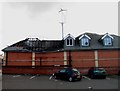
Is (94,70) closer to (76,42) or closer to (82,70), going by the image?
(82,70)

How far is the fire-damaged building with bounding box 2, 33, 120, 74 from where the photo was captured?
3412cm

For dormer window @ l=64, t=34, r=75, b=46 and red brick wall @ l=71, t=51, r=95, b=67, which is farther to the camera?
dormer window @ l=64, t=34, r=75, b=46

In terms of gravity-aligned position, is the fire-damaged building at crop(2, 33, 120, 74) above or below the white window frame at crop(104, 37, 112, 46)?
below

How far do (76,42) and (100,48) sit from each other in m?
4.62

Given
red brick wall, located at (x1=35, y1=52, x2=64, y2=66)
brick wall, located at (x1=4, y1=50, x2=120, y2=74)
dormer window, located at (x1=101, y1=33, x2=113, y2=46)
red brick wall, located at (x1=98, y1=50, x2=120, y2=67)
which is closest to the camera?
brick wall, located at (x1=4, y1=50, x2=120, y2=74)

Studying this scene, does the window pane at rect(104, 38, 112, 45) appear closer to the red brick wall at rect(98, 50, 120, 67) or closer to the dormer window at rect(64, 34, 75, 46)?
the red brick wall at rect(98, 50, 120, 67)

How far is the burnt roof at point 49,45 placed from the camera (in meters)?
35.1

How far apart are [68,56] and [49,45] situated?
625cm

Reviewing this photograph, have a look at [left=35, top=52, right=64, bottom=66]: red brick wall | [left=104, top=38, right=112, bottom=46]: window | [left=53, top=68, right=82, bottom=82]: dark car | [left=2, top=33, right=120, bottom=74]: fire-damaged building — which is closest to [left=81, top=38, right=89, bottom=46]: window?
[left=2, top=33, right=120, bottom=74]: fire-damaged building

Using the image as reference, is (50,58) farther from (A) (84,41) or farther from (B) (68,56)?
(A) (84,41)

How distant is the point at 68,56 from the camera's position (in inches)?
1357

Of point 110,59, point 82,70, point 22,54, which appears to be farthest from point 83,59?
point 22,54

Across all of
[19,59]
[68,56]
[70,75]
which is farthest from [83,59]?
[70,75]

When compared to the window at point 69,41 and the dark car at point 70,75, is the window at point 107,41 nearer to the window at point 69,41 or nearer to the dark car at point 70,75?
the window at point 69,41
